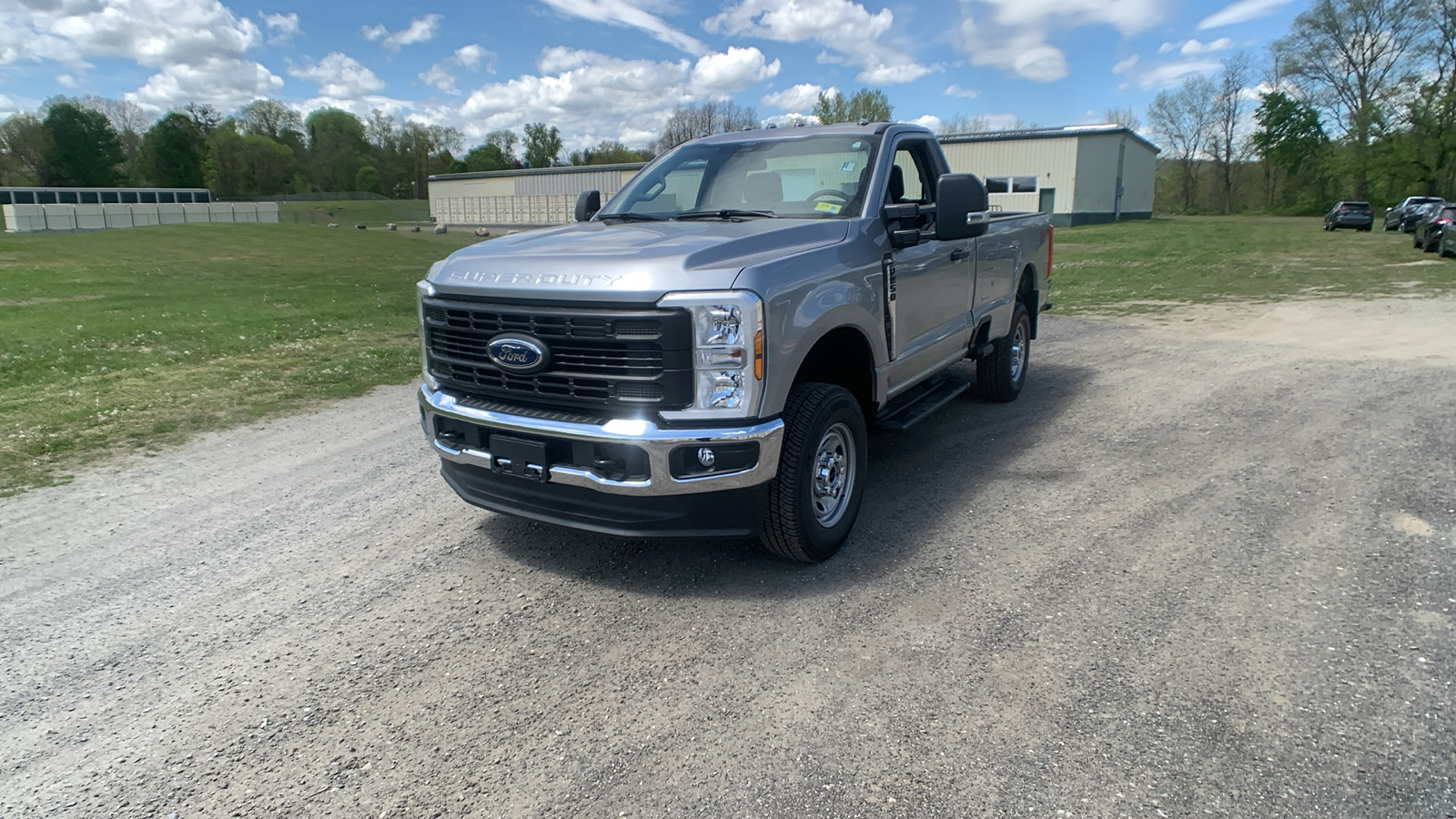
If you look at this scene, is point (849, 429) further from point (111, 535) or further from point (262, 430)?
point (262, 430)

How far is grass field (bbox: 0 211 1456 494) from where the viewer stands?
7.46 metres

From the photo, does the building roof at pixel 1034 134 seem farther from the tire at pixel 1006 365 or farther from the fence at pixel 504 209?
the tire at pixel 1006 365

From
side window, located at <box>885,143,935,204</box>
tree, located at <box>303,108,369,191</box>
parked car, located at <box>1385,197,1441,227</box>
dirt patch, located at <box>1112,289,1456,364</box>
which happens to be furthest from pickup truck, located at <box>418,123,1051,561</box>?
tree, located at <box>303,108,369,191</box>

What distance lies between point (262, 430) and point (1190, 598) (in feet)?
21.8

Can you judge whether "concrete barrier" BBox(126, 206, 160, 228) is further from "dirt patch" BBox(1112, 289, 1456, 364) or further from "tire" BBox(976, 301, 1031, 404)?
"tire" BBox(976, 301, 1031, 404)

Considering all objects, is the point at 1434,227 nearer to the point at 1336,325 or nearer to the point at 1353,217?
the point at 1336,325

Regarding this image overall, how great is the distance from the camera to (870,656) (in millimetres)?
3420

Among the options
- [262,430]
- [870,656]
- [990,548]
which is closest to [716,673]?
[870,656]

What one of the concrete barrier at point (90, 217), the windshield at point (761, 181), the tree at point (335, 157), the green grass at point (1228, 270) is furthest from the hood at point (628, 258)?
the tree at point (335, 157)

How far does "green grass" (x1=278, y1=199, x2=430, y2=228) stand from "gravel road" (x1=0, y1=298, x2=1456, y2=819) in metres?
67.4

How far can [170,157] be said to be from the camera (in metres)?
95.9

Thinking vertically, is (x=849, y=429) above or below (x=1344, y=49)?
below

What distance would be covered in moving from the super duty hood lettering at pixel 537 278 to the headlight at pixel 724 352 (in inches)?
12.1

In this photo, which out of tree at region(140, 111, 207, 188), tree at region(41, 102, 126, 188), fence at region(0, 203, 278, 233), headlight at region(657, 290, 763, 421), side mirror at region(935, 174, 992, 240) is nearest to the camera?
headlight at region(657, 290, 763, 421)
